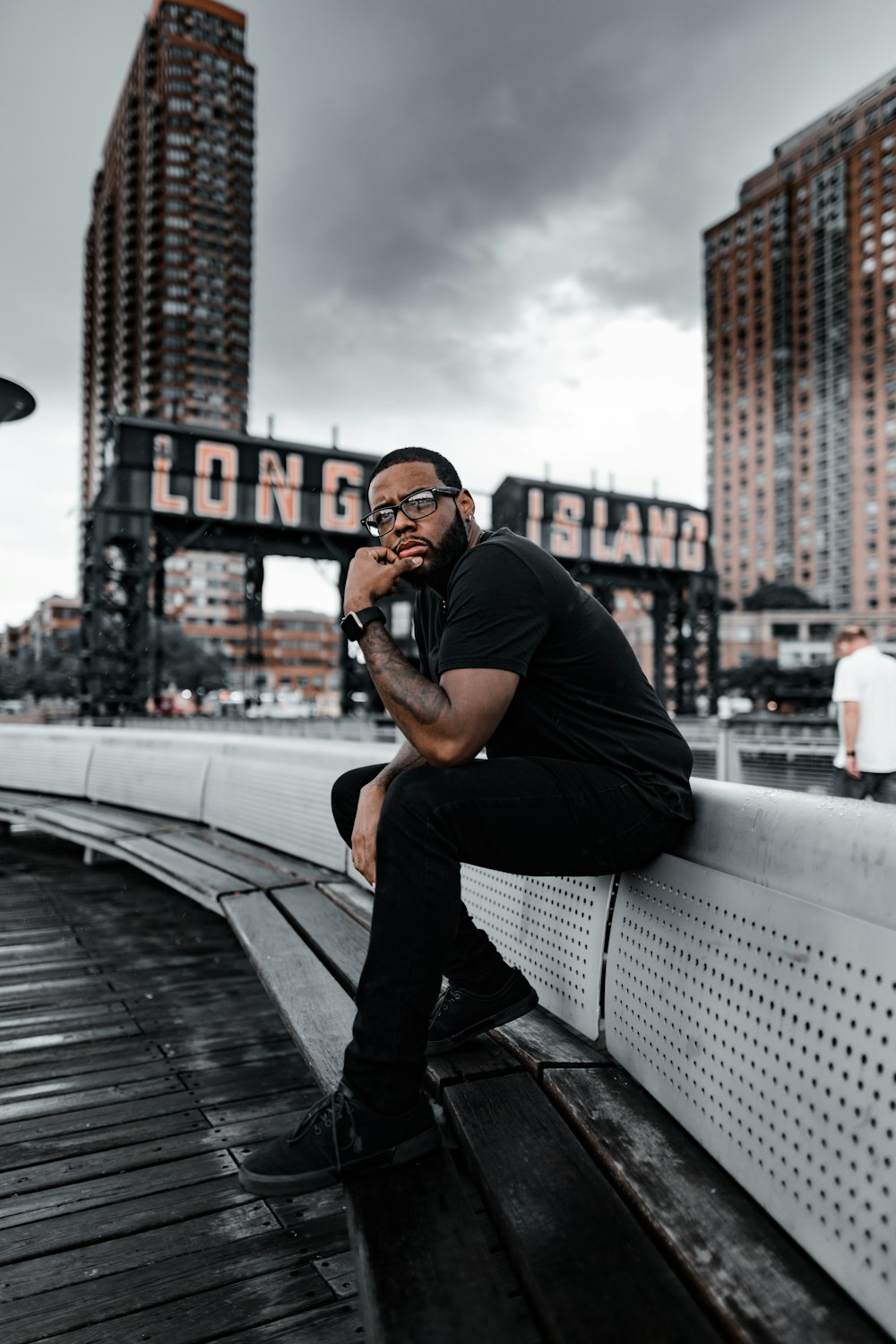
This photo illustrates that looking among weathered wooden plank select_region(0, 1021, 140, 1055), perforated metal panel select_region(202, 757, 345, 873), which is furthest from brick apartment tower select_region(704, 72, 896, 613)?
weathered wooden plank select_region(0, 1021, 140, 1055)

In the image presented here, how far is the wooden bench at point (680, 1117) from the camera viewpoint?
1.06 meters

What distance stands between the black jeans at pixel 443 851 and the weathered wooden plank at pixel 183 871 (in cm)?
207

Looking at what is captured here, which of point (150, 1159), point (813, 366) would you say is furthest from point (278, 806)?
point (813, 366)

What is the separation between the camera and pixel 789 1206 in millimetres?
1203

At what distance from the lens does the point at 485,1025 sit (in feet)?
6.66

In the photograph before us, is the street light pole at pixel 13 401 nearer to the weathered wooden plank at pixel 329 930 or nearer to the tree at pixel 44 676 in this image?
the weathered wooden plank at pixel 329 930

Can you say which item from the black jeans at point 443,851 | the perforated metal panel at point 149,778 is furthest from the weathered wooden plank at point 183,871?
the black jeans at point 443,851

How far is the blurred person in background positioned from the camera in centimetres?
619

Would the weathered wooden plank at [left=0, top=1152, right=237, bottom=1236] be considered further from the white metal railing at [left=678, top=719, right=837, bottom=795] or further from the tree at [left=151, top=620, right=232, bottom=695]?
the tree at [left=151, top=620, right=232, bottom=695]

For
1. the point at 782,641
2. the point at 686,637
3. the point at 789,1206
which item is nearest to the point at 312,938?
the point at 789,1206

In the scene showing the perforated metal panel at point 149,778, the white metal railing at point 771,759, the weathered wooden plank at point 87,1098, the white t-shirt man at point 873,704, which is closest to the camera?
the weathered wooden plank at point 87,1098

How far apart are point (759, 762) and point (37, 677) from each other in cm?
6845

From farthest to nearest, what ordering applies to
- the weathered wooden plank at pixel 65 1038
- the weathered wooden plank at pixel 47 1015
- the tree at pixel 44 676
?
1. the tree at pixel 44 676
2. the weathered wooden plank at pixel 47 1015
3. the weathered wooden plank at pixel 65 1038

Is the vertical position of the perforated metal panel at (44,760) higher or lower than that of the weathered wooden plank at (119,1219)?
higher
